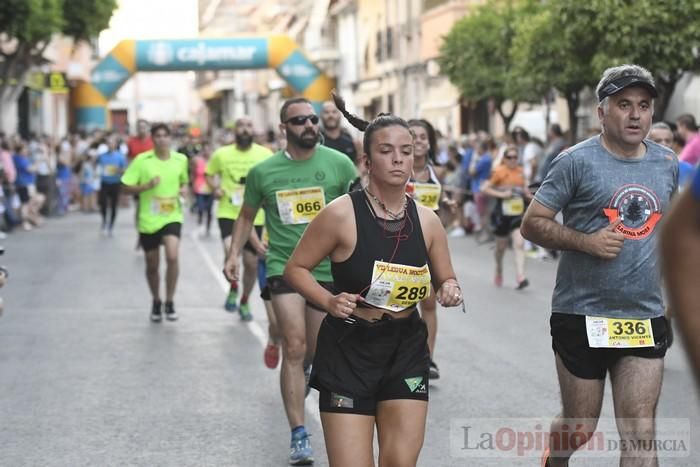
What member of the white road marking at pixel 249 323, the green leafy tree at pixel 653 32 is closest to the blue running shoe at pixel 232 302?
the white road marking at pixel 249 323

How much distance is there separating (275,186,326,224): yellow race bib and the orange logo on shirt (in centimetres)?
263

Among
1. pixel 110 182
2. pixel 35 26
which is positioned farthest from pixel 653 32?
pixel 35 26

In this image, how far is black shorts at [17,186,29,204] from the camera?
91.0 ft

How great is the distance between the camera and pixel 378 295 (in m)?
5.14

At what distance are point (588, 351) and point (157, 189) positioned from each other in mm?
8557

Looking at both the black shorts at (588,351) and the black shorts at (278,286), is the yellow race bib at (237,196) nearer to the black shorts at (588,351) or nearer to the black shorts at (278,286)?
the black shorts at (278,286)

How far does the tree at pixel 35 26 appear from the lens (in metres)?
31.5

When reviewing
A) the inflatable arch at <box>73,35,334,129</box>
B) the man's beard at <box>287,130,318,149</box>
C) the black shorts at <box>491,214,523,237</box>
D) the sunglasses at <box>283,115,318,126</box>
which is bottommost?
the black shorts at <box>491,214,523,237</box>

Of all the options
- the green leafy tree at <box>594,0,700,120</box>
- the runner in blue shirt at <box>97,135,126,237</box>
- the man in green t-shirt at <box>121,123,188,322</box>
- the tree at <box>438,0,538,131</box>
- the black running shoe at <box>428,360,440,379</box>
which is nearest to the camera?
the black running shoe at <box>428,360,440,379</box>

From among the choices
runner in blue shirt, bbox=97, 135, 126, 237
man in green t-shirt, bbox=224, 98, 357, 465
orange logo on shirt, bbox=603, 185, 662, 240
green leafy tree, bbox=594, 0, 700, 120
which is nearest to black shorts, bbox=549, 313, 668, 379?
orange logo on shirt, bbox=603, 185, 662, 240

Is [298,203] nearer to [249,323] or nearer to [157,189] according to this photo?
[249,323]

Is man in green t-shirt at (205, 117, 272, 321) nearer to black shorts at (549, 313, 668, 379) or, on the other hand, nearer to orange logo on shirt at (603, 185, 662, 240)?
black shorts at (549, 313, 668, 379)

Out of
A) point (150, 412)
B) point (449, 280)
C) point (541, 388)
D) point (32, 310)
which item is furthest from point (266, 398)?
point (32, 310)

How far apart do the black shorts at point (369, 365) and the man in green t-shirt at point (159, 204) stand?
8.02 metres
